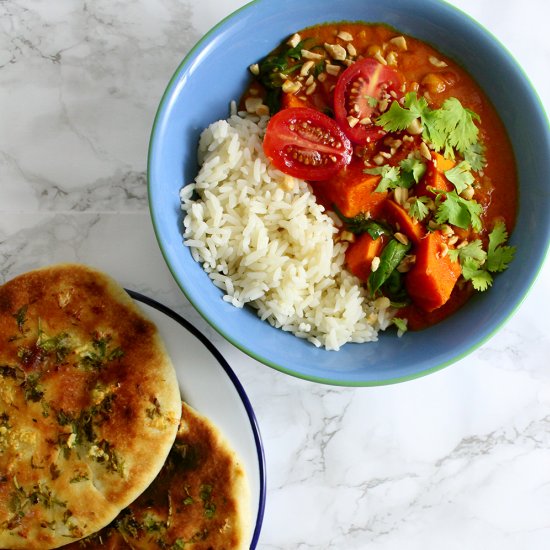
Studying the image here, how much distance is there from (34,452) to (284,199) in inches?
64.1

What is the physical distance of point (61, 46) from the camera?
378 cm

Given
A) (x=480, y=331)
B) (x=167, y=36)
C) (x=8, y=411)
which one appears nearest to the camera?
(x=480, y=331)

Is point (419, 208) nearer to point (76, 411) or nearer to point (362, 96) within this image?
point (362, 96)

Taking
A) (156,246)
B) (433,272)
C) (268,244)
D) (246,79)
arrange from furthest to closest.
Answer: (156,246), (246,79), (268,244), (433,272)

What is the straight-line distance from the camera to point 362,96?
10.8ft

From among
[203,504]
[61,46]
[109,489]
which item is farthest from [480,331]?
[61,46]

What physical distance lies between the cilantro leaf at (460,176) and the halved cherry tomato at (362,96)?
359 mm

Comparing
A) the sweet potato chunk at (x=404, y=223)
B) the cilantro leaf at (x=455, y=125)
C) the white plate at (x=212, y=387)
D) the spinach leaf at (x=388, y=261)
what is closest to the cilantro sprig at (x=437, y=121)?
the cilantro leaf at (x=455, y=125)

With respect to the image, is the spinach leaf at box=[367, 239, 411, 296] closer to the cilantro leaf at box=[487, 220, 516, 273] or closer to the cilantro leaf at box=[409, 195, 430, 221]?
the cilantro leaf at box=[409, 195, 430, 221]

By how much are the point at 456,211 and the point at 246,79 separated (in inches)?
45.7

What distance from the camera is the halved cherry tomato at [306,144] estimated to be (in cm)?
325

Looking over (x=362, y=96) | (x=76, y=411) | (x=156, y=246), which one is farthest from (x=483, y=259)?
(x=76, y=411)

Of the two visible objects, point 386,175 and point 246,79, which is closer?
point 386,175

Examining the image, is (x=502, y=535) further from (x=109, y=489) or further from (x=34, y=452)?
(x=34, y=452)
